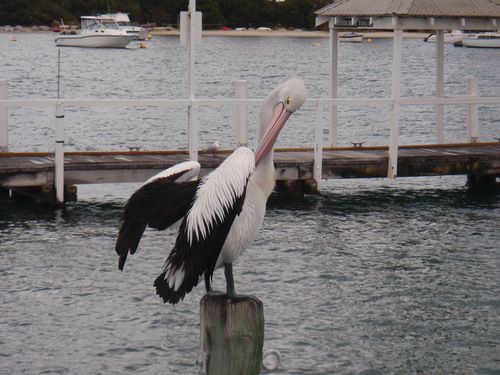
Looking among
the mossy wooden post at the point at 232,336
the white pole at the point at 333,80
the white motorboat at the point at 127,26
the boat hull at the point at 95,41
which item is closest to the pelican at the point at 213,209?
the mossy wooden post at the point at 232,336

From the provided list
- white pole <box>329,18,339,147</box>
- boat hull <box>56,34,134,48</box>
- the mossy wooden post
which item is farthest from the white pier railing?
boat hull <box>56,34,134,48</box>

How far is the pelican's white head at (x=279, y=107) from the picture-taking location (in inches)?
266

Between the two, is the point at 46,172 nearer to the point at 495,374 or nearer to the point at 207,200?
the point at 495,374

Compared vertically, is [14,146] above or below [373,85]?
below

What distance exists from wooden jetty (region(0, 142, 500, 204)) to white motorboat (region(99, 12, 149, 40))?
85015 millimetres

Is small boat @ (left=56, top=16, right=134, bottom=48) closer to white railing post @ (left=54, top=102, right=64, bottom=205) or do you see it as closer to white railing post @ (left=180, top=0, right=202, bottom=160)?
white railing post @ (left=180, top=0, right=202, bottom=160)

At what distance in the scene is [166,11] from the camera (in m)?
124

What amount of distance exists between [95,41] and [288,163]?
83.5m

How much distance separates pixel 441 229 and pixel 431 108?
95.2ft

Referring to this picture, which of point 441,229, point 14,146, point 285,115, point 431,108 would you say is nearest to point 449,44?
point 431,108

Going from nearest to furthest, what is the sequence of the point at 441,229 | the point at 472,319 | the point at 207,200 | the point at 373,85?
the point at 207,200 < the point at 472,319 < the point at 441,229 < the point at 373,85

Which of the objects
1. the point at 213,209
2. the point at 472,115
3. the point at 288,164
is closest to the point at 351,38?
the point at 472,115

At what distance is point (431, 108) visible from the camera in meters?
43.5

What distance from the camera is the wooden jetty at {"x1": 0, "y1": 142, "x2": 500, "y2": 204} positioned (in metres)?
15.4
